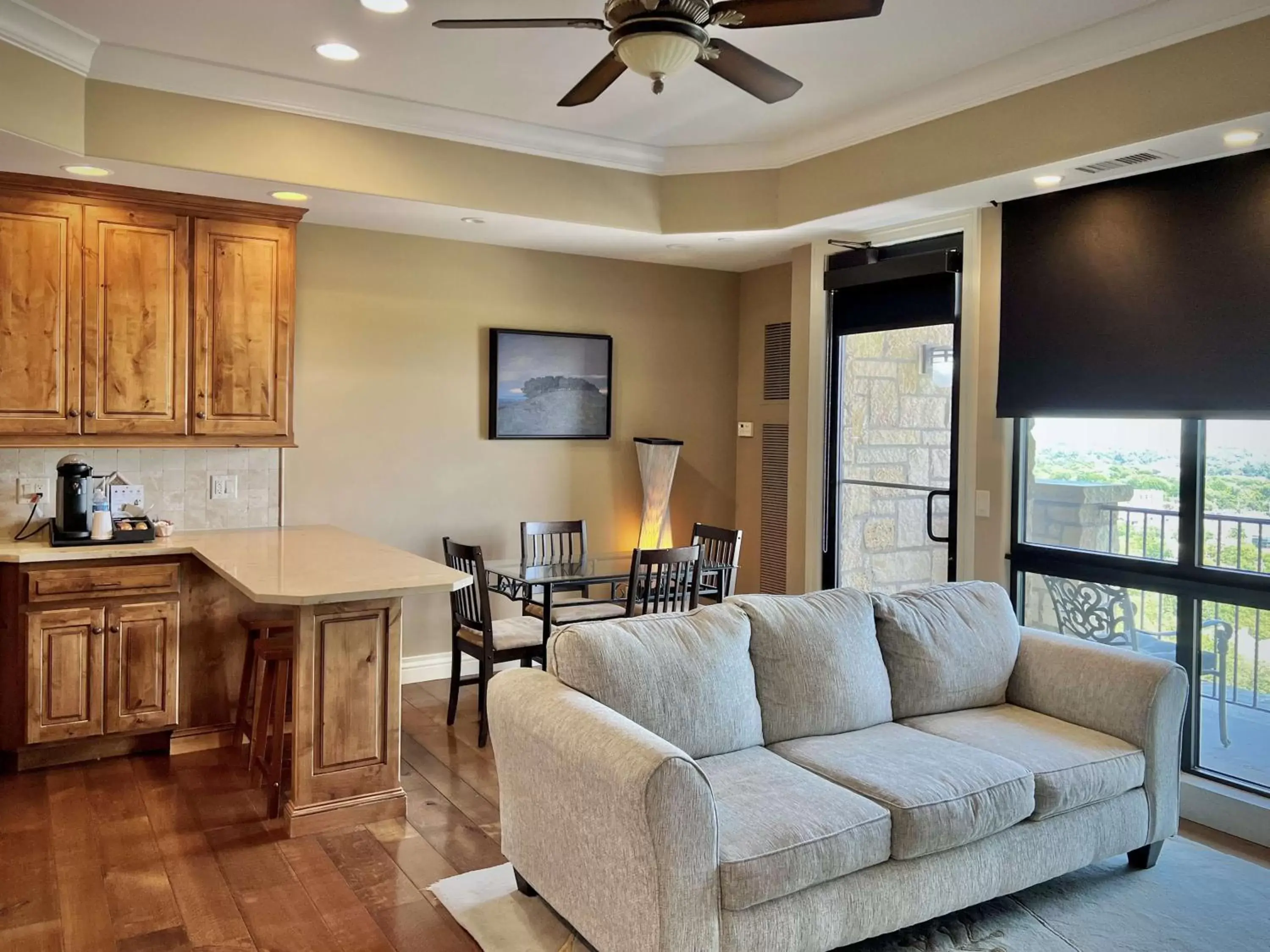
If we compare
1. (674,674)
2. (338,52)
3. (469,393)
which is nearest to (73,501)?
(469,393)

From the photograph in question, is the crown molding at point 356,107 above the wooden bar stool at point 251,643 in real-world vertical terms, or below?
above

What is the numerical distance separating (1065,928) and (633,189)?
154 inches

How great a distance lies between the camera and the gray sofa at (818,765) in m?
2.35

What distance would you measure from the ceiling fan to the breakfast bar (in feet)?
6.08

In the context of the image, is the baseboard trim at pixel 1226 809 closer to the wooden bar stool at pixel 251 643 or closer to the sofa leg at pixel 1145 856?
the sofa leg at pixel 1145 856

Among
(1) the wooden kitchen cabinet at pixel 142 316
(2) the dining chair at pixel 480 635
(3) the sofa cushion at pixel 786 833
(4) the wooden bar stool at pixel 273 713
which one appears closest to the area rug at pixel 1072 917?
(3) the sofa cushion at pixel 786 833

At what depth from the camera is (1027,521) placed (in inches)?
174

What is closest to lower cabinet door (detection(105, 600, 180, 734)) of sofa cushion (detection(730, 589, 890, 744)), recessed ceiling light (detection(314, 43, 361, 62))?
recessed ceiling light (detection(314, 43, 361, 62))

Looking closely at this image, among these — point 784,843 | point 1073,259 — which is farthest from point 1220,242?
point 784,843

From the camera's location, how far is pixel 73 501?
13.6 feet

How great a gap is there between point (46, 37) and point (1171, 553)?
4.83m

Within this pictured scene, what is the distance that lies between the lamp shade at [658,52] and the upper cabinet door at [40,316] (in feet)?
9.34

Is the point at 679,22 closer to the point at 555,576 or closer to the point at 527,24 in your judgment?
the point at 527,24

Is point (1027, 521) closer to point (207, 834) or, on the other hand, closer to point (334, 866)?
point (334, 866)
